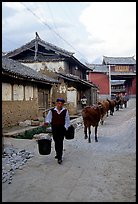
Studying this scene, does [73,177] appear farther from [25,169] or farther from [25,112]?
[25,112]

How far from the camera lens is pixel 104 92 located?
1794 inches

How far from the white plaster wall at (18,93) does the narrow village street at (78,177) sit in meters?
6.09

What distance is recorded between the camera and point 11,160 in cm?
761

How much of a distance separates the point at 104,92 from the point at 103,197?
135 feet

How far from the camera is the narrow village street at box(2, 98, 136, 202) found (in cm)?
494

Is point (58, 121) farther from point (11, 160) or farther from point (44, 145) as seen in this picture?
point (11, 160)

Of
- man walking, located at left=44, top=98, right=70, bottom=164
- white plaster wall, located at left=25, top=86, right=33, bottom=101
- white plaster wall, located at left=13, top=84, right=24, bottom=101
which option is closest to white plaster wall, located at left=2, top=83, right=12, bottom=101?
white plaster wall, located at left=13, top=84, right=24, bottom=101

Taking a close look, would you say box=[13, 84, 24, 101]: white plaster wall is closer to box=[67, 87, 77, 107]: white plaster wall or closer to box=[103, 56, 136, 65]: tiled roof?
box=[67, 87, 77, 107]: white plaster wall

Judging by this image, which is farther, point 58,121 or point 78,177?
point 58,121

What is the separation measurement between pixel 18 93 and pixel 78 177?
10327mm

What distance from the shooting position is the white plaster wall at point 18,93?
15328 millimetres

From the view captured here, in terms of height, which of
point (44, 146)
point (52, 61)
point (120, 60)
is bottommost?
point (44, 146)

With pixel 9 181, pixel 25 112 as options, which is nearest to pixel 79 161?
pixel 9 181

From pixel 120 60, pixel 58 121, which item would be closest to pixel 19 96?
pixel 58 121
